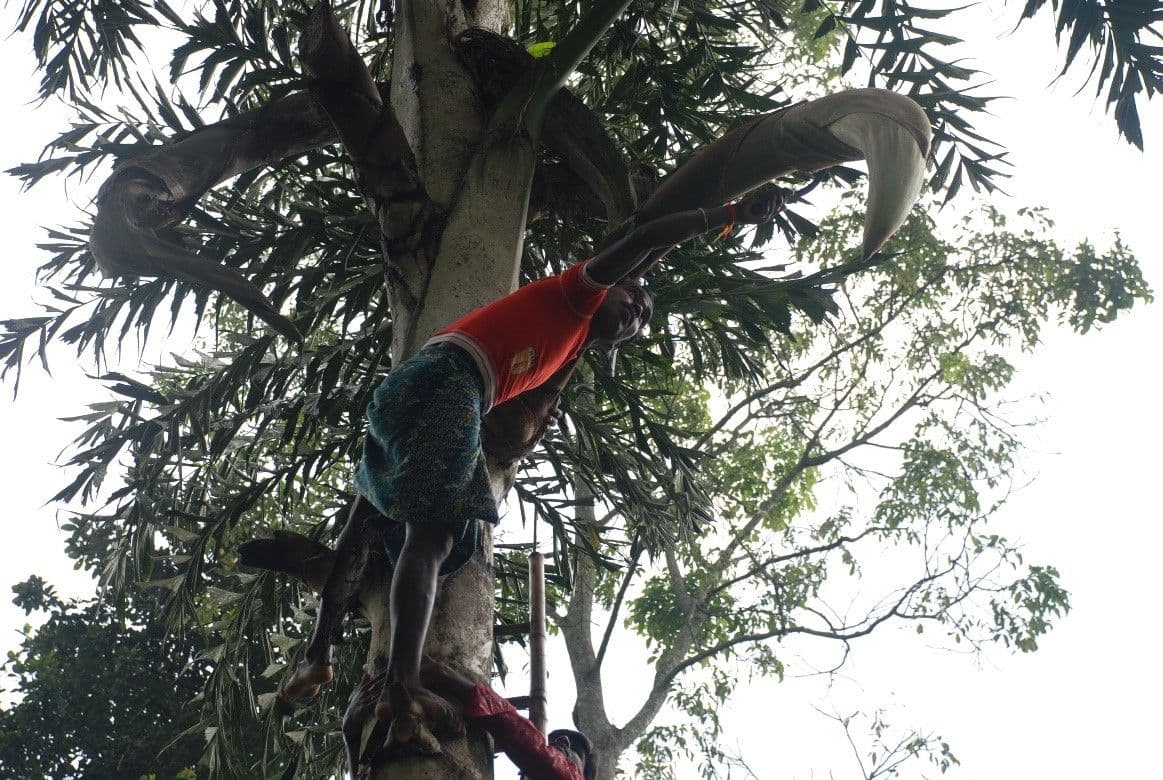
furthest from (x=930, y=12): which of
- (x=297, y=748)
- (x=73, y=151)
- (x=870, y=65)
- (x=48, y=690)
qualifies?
(x=48, y=690)

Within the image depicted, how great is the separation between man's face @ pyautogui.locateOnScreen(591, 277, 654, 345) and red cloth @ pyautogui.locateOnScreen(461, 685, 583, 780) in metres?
1.06

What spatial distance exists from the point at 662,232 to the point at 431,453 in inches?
33.6

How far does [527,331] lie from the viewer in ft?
9.27

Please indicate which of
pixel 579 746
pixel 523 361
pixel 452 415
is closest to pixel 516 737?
pixel 452 415

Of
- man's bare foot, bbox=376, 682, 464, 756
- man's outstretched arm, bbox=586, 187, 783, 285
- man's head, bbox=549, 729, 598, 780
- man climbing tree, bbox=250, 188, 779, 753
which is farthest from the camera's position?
man's head, bbox=549, 729, 598, 780

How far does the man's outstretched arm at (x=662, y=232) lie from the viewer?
9.45 ft

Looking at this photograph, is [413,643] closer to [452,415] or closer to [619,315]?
[452,415]

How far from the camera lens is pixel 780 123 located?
9.50 ft

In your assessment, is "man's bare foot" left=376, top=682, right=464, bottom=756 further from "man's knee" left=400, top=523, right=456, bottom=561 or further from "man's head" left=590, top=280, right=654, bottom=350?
"man's head" left=590, top=280, right=654, bottom=350

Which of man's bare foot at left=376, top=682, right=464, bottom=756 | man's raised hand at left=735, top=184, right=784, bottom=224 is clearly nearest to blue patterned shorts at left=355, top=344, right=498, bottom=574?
man's bare foot at left=376, top=682, right=464, bottom=756

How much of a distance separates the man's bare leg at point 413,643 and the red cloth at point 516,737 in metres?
0.07

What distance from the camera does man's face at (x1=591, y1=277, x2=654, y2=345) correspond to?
3.10m

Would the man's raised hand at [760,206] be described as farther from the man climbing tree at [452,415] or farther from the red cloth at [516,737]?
the red cloth at [516,737]

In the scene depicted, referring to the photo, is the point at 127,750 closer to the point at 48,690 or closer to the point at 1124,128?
the point at 48,690
